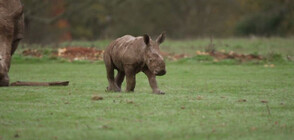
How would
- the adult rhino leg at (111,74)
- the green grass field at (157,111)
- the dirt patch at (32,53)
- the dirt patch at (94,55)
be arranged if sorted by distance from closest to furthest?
the green grass field at (157,111) < the adult rhino leg at (111,74) < the dirt patch at (94,55) < the dirt patch at (32,53)

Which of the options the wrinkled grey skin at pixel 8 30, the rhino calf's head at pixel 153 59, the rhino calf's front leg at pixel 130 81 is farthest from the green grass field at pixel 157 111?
the wrinkled grey skin at pixel 8 30

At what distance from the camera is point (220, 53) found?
2622cm

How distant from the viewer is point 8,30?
50.9 ft

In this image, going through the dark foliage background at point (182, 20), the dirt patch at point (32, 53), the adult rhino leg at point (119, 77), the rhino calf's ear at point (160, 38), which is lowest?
the dark foliage background at point (182, 20)

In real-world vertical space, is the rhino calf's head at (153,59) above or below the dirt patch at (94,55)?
above

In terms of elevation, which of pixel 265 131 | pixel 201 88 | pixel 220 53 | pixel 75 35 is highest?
pixel 265 131

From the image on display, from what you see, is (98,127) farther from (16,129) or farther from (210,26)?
(210,26)

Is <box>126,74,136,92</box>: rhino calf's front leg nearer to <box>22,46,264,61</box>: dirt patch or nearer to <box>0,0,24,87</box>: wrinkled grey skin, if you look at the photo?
<box>0,0,24,87</box>: wrinkled grey skin

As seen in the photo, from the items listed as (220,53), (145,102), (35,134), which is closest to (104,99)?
(145,102)

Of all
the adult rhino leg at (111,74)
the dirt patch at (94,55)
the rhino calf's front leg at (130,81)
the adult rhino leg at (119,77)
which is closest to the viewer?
the rhino calf's front leg at (130,81)

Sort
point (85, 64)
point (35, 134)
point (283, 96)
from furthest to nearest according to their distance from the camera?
point (85, 64), point (283, 96), point (35, 134)

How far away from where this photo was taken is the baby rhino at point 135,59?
12.3m

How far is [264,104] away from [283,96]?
1689 millimetres

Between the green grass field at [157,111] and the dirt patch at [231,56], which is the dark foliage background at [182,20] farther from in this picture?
the green grass field at [157,111]
